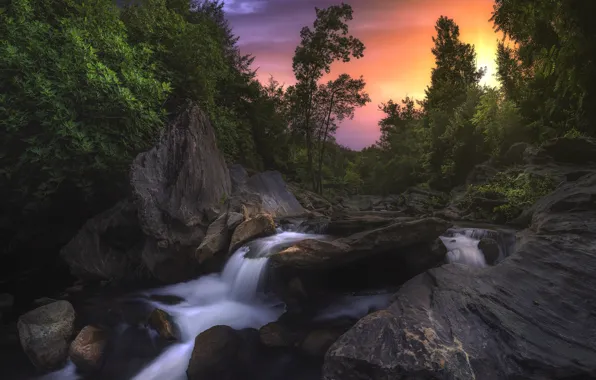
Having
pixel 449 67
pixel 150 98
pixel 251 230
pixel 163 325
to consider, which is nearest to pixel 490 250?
pixel 251 230

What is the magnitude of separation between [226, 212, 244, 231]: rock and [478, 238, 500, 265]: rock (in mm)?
7239

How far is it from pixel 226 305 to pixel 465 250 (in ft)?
22.2

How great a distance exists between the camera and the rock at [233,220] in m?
10.8

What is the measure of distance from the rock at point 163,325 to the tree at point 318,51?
22935 millimetres

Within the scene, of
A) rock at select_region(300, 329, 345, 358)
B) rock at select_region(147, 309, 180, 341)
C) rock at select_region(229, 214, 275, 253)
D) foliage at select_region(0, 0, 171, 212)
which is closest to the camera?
rock at select_region(300, 329, 345, 358)

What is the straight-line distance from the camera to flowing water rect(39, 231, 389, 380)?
7.13 metres

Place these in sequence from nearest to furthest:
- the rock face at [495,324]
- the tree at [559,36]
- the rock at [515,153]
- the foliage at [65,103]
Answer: the rock face at [495,324] < the tree at [559,36] < the foliage at [65,103] < the rock at [515,153]

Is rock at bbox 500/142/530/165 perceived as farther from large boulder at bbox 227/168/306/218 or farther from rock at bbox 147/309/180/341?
rock at bbox 147/309/180/341

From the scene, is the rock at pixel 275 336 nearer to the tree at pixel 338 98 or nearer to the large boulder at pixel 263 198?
the large boulder at pixel 263 198

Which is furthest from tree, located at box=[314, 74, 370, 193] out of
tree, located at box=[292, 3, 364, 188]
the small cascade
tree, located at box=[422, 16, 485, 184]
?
the small cascade

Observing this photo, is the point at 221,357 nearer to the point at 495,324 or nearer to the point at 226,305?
the point at 226,305

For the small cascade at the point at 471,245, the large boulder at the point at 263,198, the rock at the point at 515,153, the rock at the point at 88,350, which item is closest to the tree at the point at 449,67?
the rock at the point at 515,153

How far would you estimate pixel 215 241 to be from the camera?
10289 millimetres

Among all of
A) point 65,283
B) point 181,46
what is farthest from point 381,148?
point 65,283
